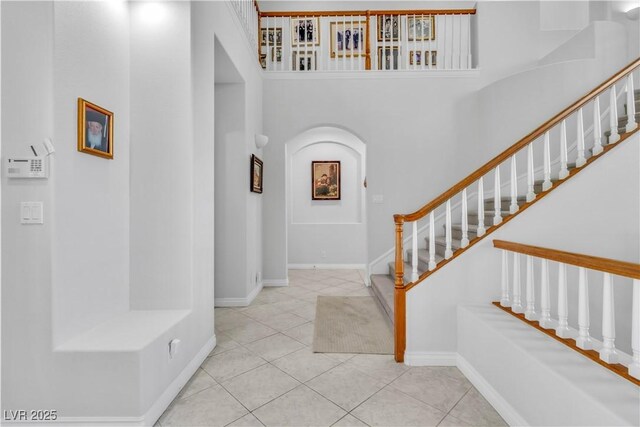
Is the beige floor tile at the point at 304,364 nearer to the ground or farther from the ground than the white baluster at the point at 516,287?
nearer to the ground

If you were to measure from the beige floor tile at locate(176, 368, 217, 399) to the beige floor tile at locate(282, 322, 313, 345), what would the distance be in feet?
2.89

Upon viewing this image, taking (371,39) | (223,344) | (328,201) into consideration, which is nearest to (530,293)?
(223,344)

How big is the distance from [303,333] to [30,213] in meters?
2.27

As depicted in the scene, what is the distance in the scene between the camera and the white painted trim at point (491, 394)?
5.27 feet

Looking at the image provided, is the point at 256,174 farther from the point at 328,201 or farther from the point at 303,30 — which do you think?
the point at 303,30

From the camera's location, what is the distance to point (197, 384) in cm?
202

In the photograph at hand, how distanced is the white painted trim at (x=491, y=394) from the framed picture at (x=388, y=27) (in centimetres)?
474

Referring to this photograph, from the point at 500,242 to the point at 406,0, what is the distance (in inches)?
212

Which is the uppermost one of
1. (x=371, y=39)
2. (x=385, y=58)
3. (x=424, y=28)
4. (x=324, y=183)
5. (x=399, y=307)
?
(x=424, y=28)

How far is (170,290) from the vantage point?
82.5 inches

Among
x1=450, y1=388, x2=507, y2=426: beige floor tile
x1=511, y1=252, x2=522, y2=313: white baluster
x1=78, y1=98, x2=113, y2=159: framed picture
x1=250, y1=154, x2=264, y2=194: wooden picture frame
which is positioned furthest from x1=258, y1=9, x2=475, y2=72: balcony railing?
x1=450, y1=388, x2=507, y2=426: beige floor tile

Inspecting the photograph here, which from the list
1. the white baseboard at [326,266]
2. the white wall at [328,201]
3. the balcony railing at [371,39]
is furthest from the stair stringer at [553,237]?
the white wall at [328,201]

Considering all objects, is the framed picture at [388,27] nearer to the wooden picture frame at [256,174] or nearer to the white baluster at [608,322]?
the wooden picture frame at [256,174]

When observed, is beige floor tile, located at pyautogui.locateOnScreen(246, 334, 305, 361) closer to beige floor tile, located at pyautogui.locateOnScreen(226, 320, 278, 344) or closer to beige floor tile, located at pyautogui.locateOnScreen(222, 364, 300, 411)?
beige floor tile, located at pyautogui.locateOnScreen(226, 320, 278, 344)
